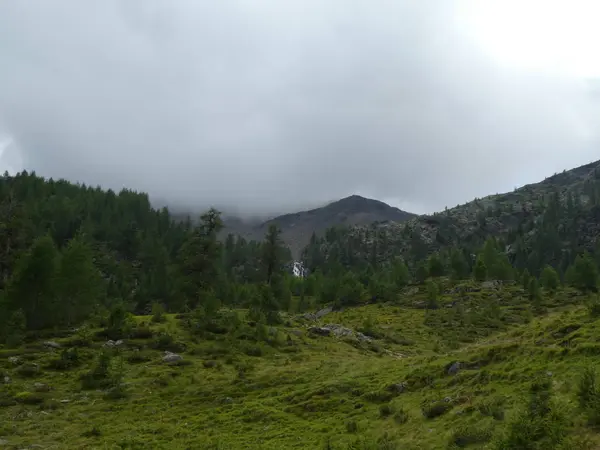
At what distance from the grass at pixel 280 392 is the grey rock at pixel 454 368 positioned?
256 millimetres

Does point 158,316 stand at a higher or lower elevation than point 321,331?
higher

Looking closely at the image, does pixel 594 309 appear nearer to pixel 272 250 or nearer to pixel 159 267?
pixel 272 250

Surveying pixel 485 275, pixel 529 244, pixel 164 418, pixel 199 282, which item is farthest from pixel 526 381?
pixel 529 244

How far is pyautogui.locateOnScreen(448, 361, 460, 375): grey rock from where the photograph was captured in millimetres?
24844

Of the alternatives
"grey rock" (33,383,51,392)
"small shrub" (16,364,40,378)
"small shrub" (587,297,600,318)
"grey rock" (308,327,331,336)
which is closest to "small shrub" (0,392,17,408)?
"grey rock" (33,383,51,392)

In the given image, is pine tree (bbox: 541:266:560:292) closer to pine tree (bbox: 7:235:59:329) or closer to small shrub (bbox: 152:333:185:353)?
small shrub (bbox: 152:333:185:353)

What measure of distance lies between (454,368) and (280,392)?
12300 millimetres

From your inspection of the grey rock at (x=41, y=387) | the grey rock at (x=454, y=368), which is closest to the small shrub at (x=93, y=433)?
the grey rock at (x=41, y=387)

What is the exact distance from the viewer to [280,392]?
30.6 m

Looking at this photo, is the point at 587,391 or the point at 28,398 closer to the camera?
the point at 587,391

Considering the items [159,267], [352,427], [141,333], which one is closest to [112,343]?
[141,333]

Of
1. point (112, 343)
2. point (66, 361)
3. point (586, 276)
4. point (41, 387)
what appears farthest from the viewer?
point (586, 276)

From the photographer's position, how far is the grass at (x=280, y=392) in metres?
18.7

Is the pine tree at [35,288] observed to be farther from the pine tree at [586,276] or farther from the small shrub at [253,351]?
the pine tree at [586,276]
